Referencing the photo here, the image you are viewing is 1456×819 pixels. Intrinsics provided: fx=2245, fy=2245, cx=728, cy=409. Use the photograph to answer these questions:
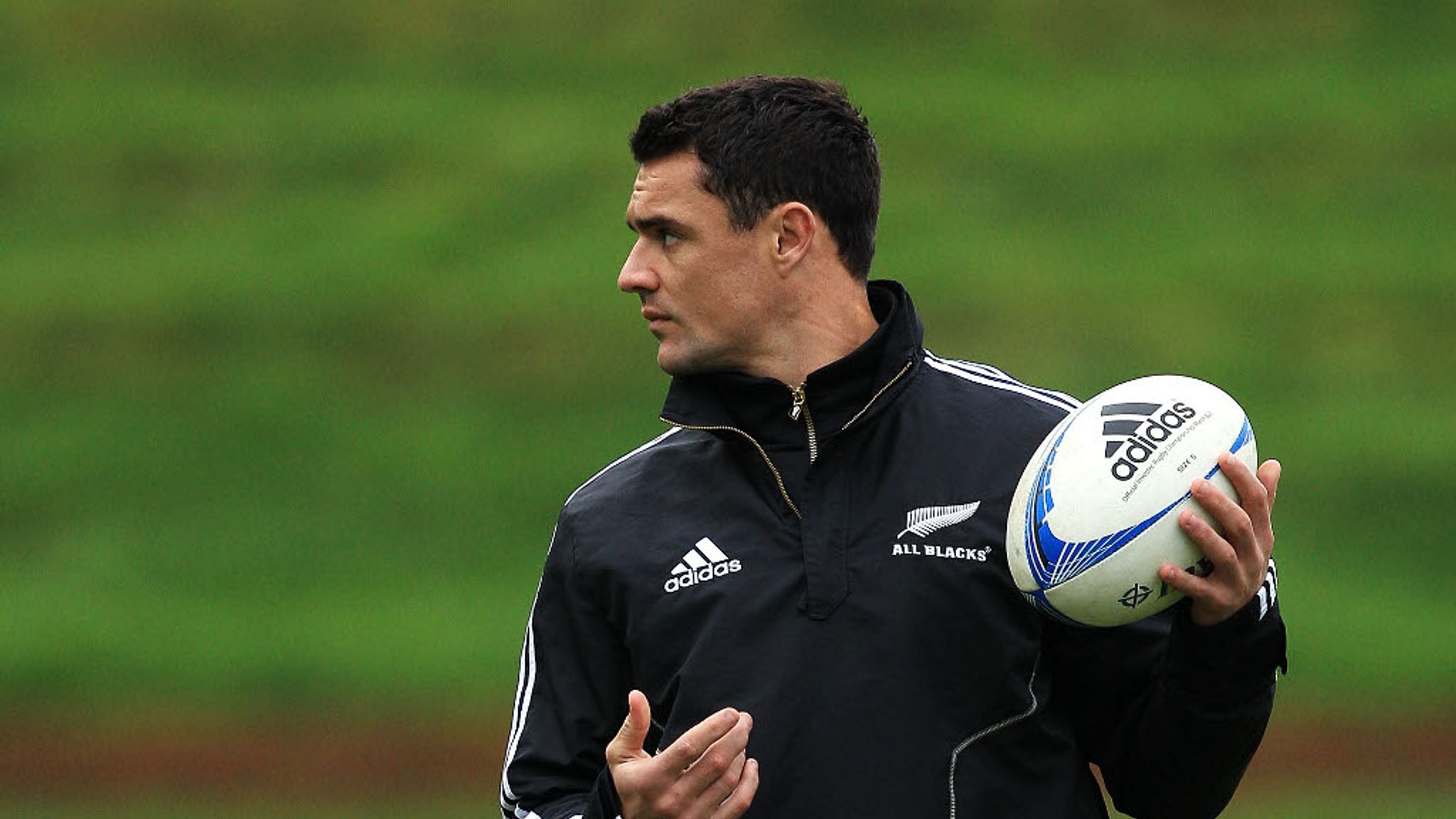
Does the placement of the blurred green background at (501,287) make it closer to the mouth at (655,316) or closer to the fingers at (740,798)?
the mouth at (655,316)

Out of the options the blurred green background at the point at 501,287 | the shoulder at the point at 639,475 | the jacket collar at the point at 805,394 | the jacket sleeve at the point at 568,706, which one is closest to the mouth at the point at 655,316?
the jacket collar at the point at 805,394

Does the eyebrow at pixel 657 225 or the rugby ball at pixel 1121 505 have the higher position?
the eyebrow at pixel 657 225

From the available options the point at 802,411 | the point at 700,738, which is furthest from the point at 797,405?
the point at 700,738

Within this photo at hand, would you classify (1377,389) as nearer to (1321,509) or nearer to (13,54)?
(1321,509)

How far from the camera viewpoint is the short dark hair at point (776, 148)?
3.90 meters

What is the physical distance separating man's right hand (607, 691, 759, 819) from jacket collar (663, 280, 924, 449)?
22.9 inches

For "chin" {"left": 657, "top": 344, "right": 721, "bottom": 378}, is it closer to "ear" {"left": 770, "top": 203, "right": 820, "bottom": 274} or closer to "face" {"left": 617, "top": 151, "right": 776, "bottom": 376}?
"face" {"left": 617, "top": 151, "right": 776, "bottom": 376}

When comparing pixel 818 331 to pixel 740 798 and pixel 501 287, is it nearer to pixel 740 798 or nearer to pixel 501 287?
pixel 740 798

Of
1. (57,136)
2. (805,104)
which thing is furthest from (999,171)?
(805,104)

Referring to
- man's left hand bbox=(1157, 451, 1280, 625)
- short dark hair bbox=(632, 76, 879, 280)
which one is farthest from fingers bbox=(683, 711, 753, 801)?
short dark hair bbox=(632, 76, 879, 280)

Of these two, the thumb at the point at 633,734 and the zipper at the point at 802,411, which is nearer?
the thumb at the point at 633,734

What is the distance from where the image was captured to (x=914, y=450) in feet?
12.4

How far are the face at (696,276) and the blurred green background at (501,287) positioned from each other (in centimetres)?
810

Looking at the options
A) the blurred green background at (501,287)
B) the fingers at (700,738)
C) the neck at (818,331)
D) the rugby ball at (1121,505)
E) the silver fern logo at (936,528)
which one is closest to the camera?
the fingers at (700,738)
